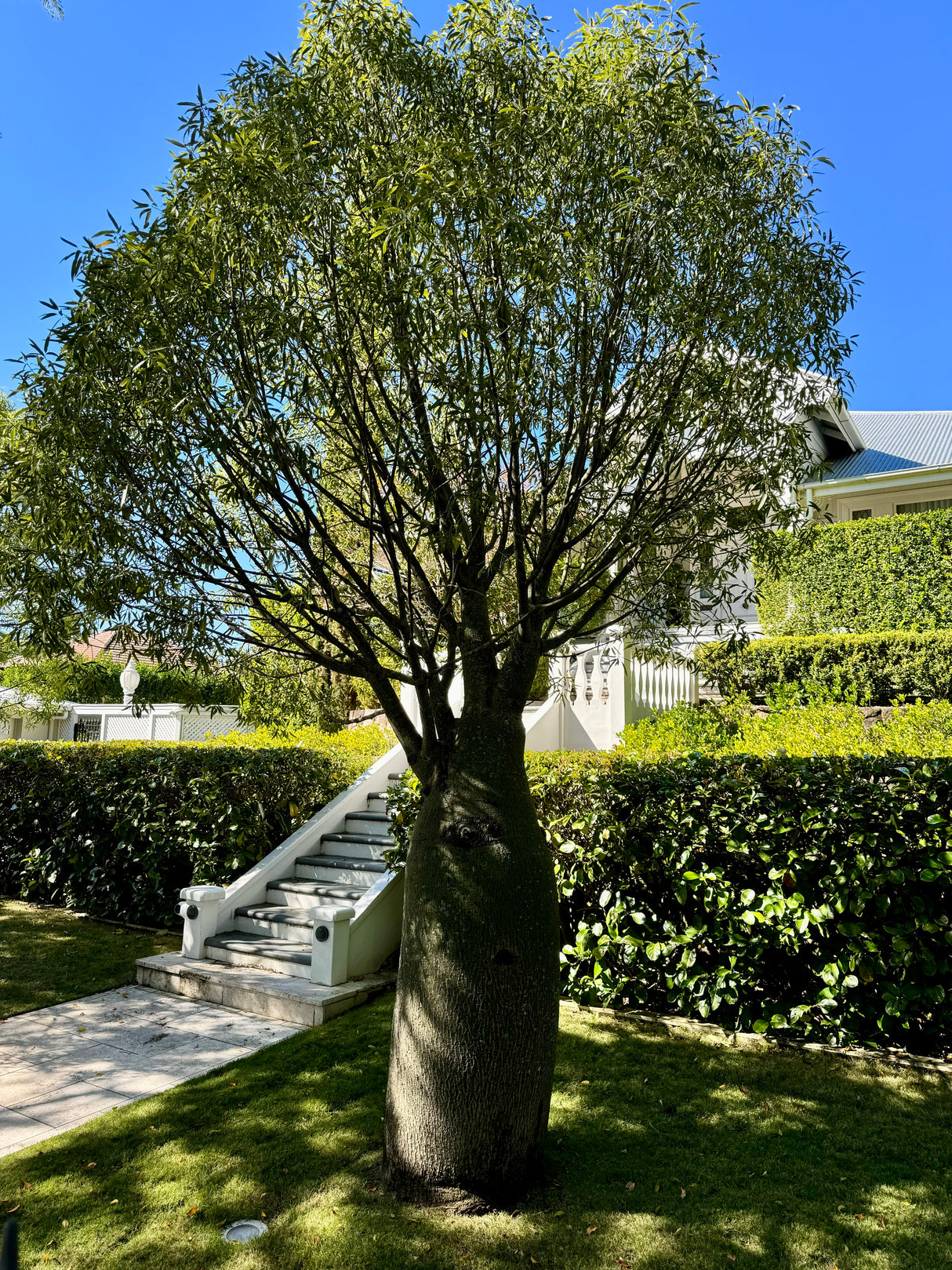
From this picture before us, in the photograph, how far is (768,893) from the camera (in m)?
5.41

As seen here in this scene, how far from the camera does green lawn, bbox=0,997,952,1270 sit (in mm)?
3330

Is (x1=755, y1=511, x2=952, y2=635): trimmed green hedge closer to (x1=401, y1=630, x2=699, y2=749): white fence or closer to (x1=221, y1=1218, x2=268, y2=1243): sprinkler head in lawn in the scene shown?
(x1=401, y1=630, x2=699, y2=749): white fence

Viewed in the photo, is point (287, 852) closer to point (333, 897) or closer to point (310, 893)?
point (310, 893)

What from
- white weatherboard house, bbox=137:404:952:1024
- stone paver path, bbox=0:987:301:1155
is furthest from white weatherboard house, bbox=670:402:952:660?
stone paver path, bbox=0:987:301:1155

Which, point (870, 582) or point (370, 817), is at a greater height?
point (870, 582)

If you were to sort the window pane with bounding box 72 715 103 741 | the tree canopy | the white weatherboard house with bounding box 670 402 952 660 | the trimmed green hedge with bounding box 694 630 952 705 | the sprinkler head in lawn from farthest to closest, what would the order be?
the window pane with bounding box 72 715 103 741 → the white weatherboard house with bounding box 670 402 952 660 → the trimmed green hedge with bounding box 694 630 952 705 → the tree canopy → the sprinkler head in lawn

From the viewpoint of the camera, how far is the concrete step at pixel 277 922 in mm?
7555

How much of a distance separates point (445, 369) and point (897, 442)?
18747 mm

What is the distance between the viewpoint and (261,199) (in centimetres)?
377

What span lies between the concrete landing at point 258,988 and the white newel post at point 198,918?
124 mm

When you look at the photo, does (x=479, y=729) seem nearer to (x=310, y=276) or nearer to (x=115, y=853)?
(x=310, y=276)

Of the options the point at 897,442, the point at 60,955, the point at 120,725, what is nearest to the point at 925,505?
the point at 897,442

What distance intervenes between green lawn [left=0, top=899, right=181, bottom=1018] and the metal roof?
15186mm

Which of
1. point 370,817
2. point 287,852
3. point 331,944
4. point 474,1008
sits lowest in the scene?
point 331,944
